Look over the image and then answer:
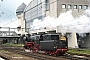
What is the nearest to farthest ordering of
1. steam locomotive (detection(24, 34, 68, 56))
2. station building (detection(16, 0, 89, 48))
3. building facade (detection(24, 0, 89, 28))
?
steam locomotive (detection(24, 34, 68, 56)) → station building (detection(16, 0, 89, 48)) → building facade (detection(24, 0, 89, 28))

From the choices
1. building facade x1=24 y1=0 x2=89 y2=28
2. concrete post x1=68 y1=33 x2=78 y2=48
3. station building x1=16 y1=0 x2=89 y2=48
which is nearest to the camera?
concrete post x1=68 y1=33 x2=78 y2=48

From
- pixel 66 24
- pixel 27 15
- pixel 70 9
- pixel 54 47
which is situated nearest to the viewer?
pixel 54 47

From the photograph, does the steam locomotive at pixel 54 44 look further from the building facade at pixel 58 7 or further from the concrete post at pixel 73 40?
the building facade at pixel 58 7

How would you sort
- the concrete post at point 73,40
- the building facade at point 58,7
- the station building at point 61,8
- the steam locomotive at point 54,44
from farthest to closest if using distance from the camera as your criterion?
the building facade at point 58,7
the station building at point 61,8
the concrete post at point 73,40
the steam locomotive at point 54,44

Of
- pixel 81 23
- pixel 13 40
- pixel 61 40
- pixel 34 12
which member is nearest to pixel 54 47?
pixel 61 40

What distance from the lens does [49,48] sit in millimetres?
31578

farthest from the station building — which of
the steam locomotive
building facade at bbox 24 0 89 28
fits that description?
the steam locomotive

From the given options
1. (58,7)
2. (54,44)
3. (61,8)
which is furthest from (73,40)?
(54,44)

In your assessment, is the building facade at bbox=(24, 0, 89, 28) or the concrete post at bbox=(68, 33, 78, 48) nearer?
the concrete post at bbox=(68, 33, 78, 48)

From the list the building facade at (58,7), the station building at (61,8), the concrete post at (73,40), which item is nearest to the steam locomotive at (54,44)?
the concrete post at (73,40)

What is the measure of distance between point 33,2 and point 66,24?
5324 cm

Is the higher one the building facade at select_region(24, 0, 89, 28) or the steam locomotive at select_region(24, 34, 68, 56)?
the building facade at select_region(24, 0, 89, 28)

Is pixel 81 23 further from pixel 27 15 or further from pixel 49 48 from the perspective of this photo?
pixel 27 15

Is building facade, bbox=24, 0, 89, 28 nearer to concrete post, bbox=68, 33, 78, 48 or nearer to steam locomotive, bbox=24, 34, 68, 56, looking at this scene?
concrete post, bbox=68, 33, 78, 48
